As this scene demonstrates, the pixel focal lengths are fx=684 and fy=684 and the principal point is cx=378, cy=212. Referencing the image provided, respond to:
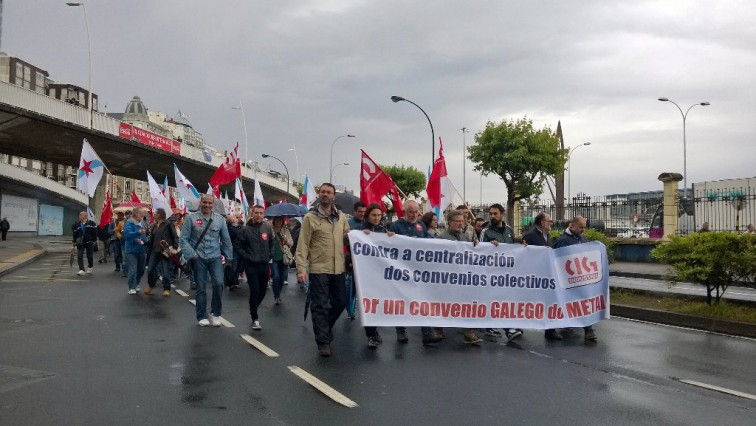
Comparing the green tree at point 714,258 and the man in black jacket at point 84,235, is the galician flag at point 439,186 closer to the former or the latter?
the green tree at point 714,258

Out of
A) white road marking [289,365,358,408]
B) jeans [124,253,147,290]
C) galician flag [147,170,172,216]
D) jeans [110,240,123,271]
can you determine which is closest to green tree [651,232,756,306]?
white road marking [289,365,358,408]

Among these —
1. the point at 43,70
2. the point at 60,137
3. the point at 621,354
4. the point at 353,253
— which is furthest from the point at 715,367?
the point at 43,70

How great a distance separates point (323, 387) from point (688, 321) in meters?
6.90

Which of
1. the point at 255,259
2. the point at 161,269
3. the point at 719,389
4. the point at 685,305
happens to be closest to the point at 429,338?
the point at 255,259

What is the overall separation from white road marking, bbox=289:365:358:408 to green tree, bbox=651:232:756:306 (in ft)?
22.2

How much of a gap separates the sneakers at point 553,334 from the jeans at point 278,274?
543cm

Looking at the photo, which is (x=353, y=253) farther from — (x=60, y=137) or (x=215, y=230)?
(x=60, y=137)

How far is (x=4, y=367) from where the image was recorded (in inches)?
260

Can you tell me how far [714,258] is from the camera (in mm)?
10305

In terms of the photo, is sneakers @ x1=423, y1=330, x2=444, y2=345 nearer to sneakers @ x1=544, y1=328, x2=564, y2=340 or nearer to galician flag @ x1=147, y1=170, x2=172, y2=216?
sneakers @ x1=544, y1=328, x2=564, y2=340

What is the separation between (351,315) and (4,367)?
16.8 feet

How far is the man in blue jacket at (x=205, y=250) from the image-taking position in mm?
9383

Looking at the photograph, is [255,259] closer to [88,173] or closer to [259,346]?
[259,346]

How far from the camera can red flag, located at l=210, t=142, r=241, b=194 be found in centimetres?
2056
